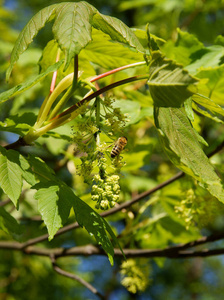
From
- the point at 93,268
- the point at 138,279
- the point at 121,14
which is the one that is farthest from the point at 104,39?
the point at 93,268

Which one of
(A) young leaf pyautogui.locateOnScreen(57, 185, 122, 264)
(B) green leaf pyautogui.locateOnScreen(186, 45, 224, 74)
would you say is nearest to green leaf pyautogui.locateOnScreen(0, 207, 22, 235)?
(A) young leaf pyautogui.locateOnScreen(57, 185, 122, 264)

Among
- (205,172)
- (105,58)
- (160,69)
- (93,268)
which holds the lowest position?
(93,268)

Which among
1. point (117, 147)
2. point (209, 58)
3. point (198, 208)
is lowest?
point (198, 208)

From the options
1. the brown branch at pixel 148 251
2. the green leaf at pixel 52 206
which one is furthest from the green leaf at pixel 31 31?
the brown branch at pixel 148 251

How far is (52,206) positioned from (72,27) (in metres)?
0.43

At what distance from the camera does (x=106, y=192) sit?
0.90 m

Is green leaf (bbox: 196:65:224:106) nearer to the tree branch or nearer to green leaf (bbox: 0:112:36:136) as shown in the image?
the tree branch

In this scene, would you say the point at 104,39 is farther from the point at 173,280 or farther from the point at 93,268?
the point at 173,280

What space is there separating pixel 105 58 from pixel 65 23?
45 cm

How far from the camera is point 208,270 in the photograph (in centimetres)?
823

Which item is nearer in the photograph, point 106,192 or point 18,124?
point 106,192

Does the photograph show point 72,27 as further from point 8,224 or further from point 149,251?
point 149,251

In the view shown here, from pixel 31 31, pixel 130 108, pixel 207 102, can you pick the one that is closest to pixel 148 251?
pixel 130 108

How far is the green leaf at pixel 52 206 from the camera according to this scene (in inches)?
34.4
